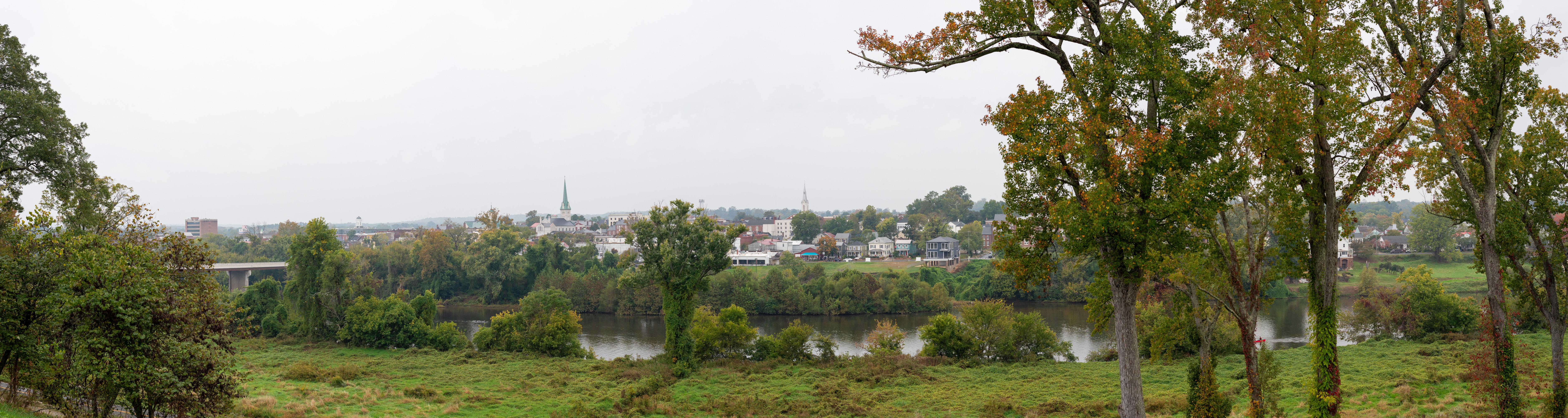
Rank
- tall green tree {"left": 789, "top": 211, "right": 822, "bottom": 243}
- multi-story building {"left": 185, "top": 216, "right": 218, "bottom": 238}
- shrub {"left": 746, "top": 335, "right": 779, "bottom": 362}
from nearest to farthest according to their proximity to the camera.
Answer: shrub {"left": 746, "top": 335, "right": 779, "bottom": 362} → tall green tree {"left": 789, "top": 211, "right": 822, "bottom": 243} → multi-story building {"left": 185, "top": 216, "right": 218, "bottom": 238}

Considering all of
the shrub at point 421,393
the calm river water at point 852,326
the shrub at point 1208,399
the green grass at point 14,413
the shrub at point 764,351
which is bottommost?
the calm river water at point 852,326

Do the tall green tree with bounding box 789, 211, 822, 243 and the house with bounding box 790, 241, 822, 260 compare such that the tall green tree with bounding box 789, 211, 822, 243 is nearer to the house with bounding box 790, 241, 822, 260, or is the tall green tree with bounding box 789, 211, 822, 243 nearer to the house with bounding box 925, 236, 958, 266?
the house with bounding box 790, 241, 822, 260

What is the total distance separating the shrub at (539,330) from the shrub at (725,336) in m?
6.64

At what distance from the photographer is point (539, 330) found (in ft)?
109

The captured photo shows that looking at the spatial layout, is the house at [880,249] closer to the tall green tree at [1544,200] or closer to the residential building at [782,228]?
the residential building at [782,228]

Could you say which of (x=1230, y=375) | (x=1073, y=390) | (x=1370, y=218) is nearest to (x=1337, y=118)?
(x=1073, y=390)

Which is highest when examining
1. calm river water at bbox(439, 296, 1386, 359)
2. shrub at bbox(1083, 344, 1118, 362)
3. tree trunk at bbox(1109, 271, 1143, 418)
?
tree trunk at bbox(1109, 271, 1143, 418)

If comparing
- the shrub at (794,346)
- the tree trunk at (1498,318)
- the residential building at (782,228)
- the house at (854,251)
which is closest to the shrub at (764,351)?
the shrub at (794,346)

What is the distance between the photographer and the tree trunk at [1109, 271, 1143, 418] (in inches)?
359

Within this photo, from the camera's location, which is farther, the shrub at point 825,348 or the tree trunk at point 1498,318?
the shrub at point 825,348

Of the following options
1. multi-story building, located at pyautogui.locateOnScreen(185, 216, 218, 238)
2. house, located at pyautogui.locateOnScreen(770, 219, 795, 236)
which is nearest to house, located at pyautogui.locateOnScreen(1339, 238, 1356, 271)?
house, located at pyautogui.locateOnScreen(770, 219, 795, 236)

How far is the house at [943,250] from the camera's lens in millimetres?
78812

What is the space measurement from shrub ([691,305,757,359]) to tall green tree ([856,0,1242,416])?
20891 mm

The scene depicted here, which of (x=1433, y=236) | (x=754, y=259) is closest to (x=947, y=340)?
(x=754, y=259)
